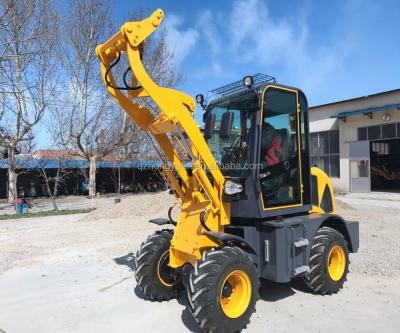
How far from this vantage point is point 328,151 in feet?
84.8

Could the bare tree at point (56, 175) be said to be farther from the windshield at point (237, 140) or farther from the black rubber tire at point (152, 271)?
the windshield at point (237, 140)

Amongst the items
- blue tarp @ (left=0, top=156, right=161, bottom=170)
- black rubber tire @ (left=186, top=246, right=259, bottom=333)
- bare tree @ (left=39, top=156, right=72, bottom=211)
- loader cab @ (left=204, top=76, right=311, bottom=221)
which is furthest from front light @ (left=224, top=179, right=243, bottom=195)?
blue tarp @ (left=0, top=156, right=161, bottom=170)

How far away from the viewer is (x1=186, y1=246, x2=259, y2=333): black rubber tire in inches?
147

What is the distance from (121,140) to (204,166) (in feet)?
67.3

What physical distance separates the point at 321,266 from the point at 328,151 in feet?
72.8

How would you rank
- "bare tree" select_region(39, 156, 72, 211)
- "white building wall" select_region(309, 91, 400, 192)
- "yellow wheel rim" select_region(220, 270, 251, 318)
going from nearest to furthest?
"yellow wheel rim" select_region(220, 270, 251, 318) → "bare tree" select_region(39, 156, 72, 211) → "white building wall" select_region(309, 91, 400, 192)

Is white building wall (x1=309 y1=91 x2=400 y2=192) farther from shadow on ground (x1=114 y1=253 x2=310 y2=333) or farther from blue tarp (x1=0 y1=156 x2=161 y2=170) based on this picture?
shadow on ground (x1=114 y1=253 x2=310 y2=333)

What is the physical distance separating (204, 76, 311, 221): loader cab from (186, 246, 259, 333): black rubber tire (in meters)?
0.76

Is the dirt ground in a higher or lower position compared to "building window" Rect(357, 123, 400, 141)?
lower

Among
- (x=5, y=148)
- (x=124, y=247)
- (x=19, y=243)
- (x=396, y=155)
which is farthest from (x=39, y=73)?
(x=396, y=155)

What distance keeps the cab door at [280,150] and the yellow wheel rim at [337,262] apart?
85 centimetres

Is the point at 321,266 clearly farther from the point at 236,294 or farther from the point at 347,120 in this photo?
the point at 347,120

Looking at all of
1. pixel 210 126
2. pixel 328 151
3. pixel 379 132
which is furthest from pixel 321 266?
pixel 328 151

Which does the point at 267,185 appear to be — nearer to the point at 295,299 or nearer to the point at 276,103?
the point at 276,103
